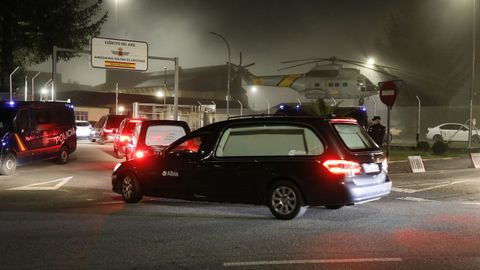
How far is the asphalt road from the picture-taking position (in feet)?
21.0

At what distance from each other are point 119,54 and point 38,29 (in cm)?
756

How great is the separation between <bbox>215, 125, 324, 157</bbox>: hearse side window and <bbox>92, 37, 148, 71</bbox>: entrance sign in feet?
64.1

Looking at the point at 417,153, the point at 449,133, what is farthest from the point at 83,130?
the point at 449,133

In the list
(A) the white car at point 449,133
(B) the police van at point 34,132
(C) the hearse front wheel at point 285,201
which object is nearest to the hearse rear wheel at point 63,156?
(B) the police van at point 34,132

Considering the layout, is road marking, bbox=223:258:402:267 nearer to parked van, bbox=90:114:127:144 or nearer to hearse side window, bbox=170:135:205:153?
hearse side window, bbox=170:135:205:153

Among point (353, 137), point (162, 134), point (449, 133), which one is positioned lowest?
point (449, 133)

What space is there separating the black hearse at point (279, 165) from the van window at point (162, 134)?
3980 mm

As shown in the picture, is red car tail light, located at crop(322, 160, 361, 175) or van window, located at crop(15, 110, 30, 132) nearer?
red car tail light, located at crop(322, 160, 361, 175)

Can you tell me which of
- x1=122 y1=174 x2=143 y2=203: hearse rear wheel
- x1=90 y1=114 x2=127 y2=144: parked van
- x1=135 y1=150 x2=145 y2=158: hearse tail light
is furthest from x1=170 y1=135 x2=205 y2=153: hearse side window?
x1=90 y1=114 x2=127 y2=144: parked van

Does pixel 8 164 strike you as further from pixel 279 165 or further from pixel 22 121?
pixel 279 165

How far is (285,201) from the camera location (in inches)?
357

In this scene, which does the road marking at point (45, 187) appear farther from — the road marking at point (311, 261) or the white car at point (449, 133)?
the white car at point (449, 133)

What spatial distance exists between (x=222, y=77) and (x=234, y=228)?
7733 cm

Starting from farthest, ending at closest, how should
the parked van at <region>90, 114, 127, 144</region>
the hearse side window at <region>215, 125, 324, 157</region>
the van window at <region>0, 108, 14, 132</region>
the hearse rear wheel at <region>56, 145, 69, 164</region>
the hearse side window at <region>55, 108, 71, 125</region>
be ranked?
the parked van at <region>90, 114, 127, 144</region> → the hearse rear wheel at <region>56, 145, 69, 164</region> → the hearse side window at <region>55, 108, 71, 125</region> → the van window at <region>0, 108, 14, 132</region> → the hearse side window at <region>215, 125, 324, 157</region>
